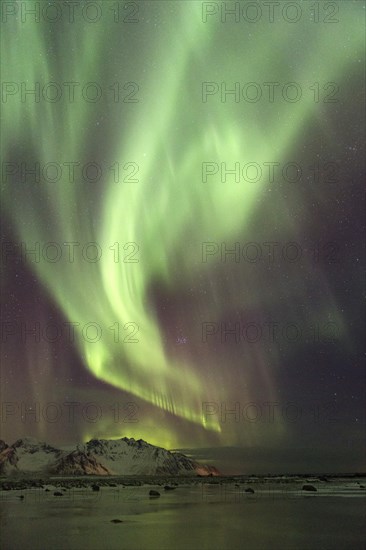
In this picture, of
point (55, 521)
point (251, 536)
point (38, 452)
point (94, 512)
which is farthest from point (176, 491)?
point (251, 536)

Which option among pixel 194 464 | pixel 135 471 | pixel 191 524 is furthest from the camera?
pixel 135 471

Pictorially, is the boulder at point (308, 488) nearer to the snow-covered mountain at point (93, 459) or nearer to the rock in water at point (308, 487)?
the rock in water at point (308, 487)

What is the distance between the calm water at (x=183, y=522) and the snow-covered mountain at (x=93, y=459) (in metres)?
0.93

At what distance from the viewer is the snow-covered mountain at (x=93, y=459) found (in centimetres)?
1685

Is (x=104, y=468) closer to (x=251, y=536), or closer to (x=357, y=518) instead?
(x=357, y=518)

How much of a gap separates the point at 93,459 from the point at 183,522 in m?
8.85

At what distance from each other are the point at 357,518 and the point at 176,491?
24.8 feet

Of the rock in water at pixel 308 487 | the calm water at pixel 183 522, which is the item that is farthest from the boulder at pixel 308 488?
the calm water at pixel 183 522

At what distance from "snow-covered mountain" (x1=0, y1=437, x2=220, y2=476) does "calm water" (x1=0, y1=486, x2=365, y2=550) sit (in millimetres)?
930

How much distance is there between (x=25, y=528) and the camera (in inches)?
431

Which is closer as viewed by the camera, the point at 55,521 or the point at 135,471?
the point at 55,521

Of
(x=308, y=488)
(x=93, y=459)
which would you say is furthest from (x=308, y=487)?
(x=93, y=459)

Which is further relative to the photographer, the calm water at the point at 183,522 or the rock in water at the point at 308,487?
the rock in water at the point at 308,487

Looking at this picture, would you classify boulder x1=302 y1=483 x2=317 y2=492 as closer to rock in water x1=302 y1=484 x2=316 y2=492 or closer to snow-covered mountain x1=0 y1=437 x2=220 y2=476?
rock in water x1=302 y1=484 x2=316 y2=492
